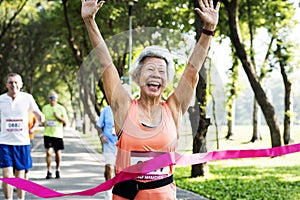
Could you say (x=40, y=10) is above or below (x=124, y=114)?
above

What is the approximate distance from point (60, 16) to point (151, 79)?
81.3 ft

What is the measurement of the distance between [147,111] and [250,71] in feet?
46.9

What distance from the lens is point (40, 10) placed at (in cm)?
3353

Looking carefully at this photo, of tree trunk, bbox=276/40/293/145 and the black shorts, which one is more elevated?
tree trunk, bbox=276/40/293/145

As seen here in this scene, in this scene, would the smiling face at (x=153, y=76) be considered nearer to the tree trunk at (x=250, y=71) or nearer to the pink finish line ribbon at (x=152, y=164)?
the pink finish line ribbon at (x=152, y=164)

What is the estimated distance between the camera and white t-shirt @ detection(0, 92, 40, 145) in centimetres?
782

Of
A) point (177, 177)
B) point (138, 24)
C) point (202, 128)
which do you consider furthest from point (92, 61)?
point (138, 24)

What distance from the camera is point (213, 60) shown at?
4.20m

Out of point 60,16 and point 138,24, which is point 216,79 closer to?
point 138,24

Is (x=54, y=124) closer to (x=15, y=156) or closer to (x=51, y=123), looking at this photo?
(x=51, y=123)

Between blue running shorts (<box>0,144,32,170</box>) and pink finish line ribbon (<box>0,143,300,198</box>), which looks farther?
blue running shorts (<box>0,144,32,170</box>)

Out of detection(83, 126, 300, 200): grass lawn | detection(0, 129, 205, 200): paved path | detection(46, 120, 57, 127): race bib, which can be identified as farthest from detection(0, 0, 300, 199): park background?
detection(0, 129, 205, 200): paved path

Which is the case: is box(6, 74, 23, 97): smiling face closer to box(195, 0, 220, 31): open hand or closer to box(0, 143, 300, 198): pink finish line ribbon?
box(0, 143, 300, 198): pink finish line ribbon

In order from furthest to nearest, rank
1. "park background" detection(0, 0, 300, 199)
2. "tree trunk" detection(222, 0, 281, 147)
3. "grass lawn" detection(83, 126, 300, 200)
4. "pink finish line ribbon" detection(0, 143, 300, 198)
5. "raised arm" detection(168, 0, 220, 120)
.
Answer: "tree trunk" detection(222, 0, 281, 147) → "grass lawn" detection(83, 126, 300, 200) → "park background" detection(0, 0, 300, 199) → "raised arm" detection(168, 0, 220, 120) → "pink finish line ribbon" detection(0, 143, 300, 198)
